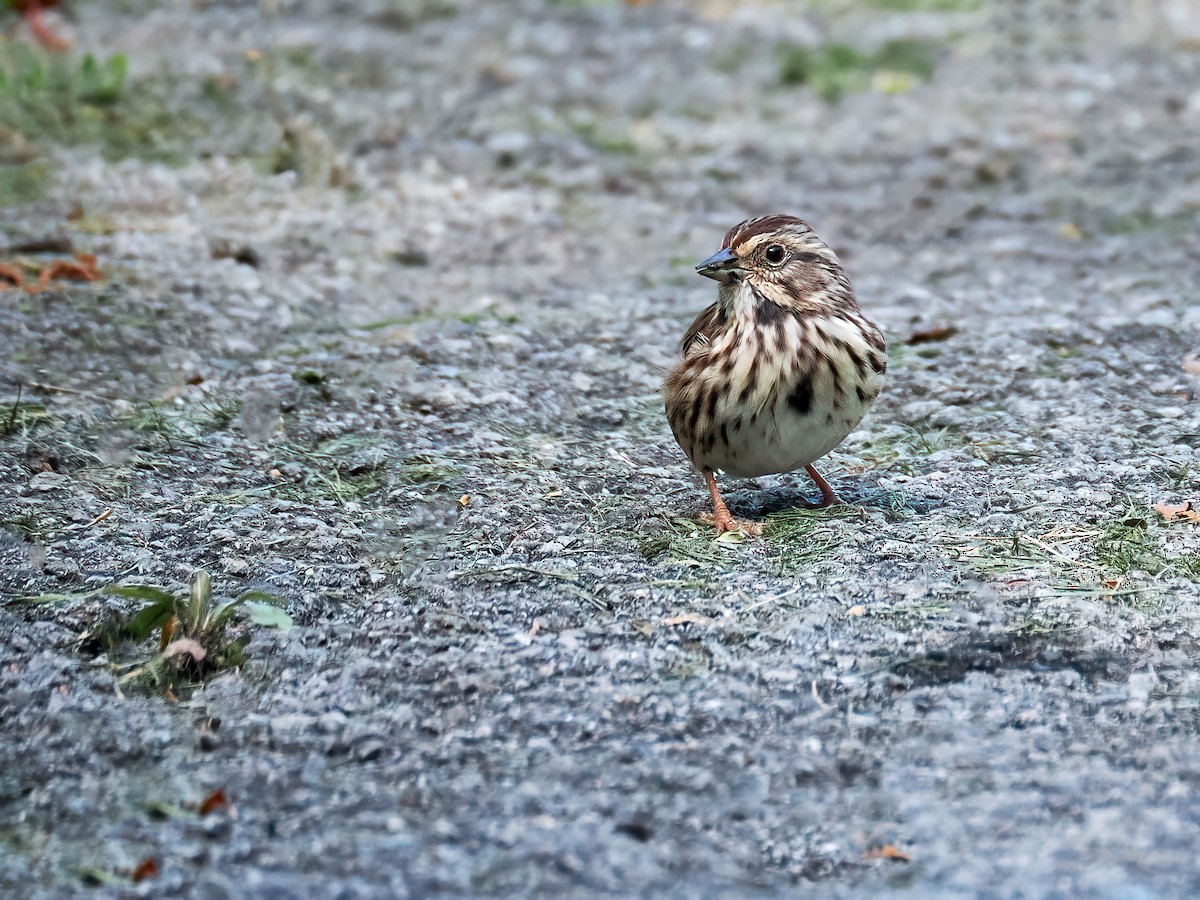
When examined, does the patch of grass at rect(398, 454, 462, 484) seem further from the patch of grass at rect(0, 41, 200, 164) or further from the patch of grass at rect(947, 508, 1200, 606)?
the patch of grass at rect(0, 41, 200, 164)

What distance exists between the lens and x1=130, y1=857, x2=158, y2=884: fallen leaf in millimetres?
3201

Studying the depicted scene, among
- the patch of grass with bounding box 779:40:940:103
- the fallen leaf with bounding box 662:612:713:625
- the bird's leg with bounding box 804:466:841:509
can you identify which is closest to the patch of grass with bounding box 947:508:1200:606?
the bird's leg with bounding box 804:466:841:509

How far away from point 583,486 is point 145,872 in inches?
101

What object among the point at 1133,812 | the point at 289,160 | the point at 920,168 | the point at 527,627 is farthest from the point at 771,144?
the point at 1133,812

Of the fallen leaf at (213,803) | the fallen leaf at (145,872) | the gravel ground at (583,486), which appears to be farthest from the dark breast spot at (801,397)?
the fallen leaf at (145,872)

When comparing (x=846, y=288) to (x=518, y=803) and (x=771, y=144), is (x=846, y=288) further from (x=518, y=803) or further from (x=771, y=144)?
(x=771, y=144)

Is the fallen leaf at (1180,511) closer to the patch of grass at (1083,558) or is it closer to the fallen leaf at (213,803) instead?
the patch of grass at (1083,558)

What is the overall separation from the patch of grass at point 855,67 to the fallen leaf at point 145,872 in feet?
27.3

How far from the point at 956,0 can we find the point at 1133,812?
988 cm

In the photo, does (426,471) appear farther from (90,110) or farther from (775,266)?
(90,110)

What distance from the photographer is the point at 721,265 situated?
200 inches

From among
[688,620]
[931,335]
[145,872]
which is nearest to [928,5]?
[931,335]

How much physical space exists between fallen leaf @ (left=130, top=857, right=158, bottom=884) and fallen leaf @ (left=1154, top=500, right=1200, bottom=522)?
3380 mm

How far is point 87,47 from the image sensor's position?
413 inches
